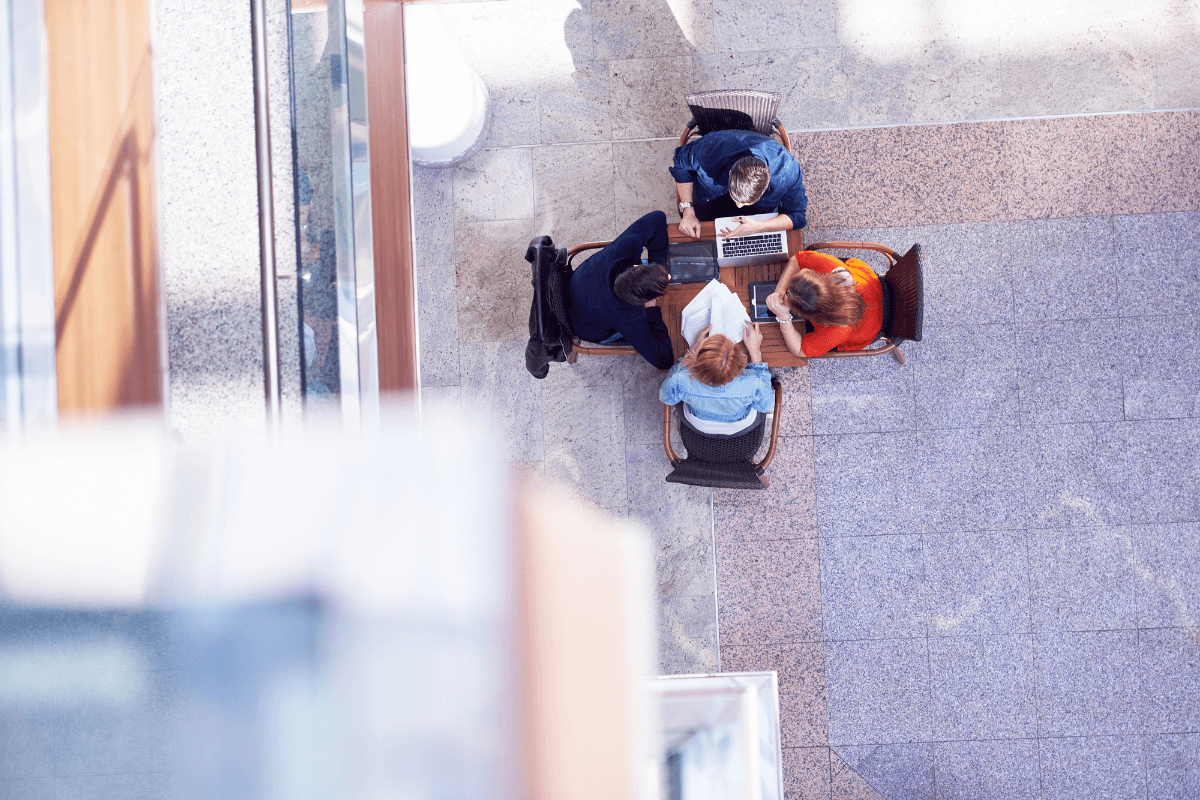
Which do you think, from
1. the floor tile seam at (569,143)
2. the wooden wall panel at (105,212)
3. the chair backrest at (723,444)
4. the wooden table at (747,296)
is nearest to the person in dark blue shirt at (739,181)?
the wooden table at (747,296)

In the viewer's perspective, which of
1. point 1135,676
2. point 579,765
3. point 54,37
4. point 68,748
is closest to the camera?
point 579,765

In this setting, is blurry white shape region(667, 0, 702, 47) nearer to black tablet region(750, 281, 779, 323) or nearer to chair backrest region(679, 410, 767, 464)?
black tablet region(750, 281, 779, 323)

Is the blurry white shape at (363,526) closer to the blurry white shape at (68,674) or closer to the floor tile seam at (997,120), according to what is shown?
the blurry white shape at (68,674)

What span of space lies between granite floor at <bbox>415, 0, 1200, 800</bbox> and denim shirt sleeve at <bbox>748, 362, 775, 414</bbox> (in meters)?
0.59

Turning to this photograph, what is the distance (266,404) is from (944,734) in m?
3.35

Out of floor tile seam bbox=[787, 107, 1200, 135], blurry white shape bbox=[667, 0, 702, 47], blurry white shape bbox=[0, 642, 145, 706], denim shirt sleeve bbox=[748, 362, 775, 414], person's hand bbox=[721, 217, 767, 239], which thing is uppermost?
blurry white shape bbox=[667, 0, 702, 47]

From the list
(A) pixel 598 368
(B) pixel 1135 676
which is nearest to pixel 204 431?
(A) pixel 598 368

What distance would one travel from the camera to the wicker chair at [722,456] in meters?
2.85

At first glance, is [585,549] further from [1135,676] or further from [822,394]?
[1135,676]

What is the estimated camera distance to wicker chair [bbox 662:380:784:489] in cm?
285

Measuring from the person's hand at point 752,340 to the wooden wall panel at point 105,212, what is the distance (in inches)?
78.2

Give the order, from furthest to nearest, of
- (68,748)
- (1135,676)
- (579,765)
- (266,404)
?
(1135,676), (266,404), (68,748), (579,765)

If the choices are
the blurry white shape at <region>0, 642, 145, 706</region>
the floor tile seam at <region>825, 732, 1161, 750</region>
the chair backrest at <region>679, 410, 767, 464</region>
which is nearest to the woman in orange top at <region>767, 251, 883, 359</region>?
the chair backrest at <region>679, 410, 767, 464</region>

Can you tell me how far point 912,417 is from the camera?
331cm
